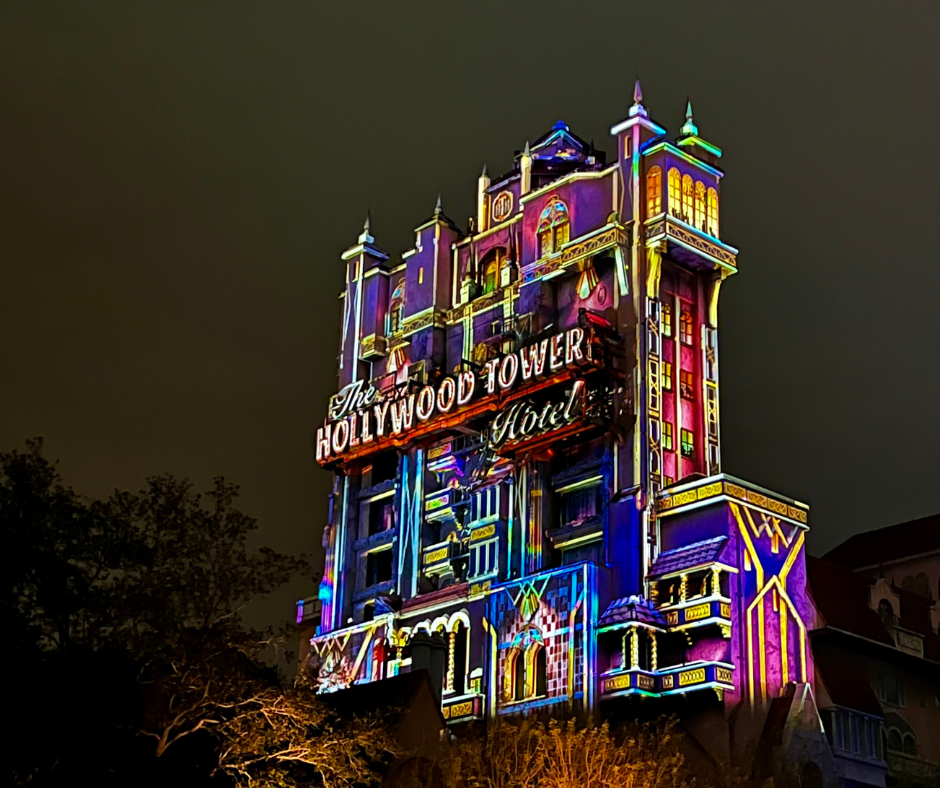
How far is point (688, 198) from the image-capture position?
208 ft

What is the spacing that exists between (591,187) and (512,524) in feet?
48.7

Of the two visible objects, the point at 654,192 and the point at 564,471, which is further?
the point at 654,192

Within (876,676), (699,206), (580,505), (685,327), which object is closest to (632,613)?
(580,505)

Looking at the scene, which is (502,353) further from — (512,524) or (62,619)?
(62,619)

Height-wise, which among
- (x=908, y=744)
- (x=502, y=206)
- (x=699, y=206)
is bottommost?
(x=908, y=744)

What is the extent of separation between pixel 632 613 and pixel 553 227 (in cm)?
1954

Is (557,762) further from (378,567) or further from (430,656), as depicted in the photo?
(378,567)

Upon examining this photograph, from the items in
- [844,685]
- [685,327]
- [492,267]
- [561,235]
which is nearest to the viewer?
[844,685]

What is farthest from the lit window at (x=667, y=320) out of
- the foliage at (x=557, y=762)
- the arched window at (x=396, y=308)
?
the foliage at (x=557, y=762)

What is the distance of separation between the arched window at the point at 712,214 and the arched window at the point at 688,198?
996 millimetres

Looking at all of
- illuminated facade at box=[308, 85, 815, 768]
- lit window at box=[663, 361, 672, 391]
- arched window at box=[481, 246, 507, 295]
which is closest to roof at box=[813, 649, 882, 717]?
illuminated facade at box=[308, 85, 815, 768]

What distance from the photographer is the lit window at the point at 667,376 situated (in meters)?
60.8

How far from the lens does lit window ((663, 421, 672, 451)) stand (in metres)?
59.5

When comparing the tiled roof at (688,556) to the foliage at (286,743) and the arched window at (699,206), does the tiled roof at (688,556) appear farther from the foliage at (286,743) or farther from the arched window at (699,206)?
the foliage at (286,743)
